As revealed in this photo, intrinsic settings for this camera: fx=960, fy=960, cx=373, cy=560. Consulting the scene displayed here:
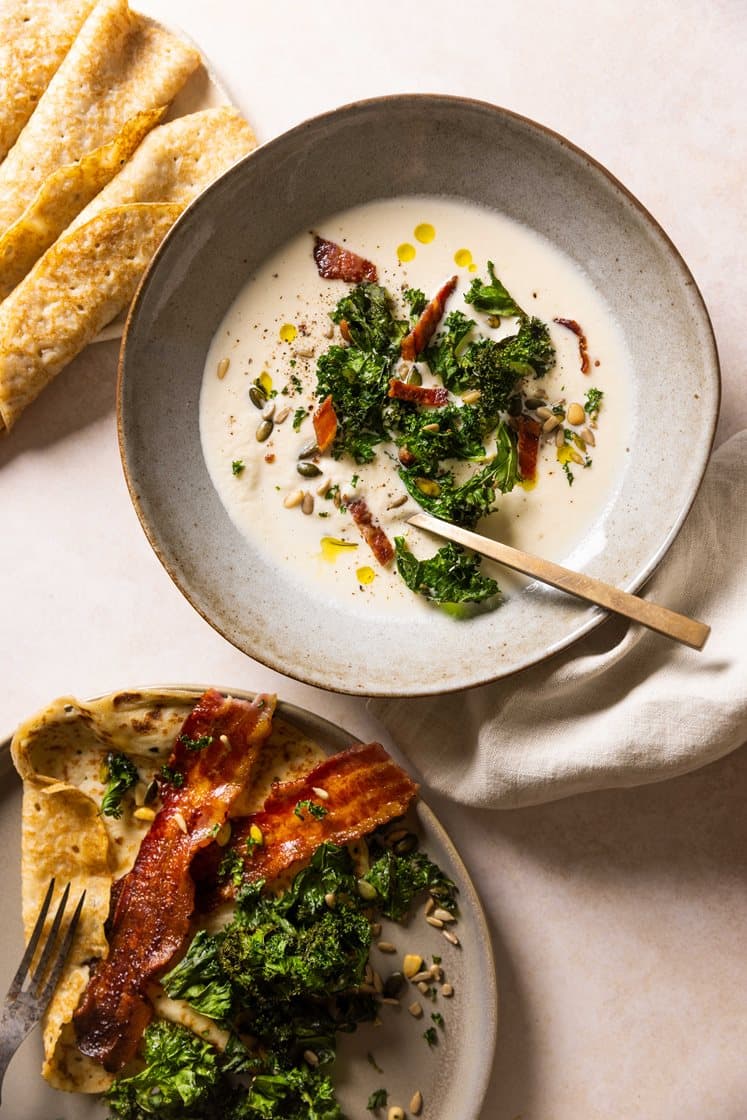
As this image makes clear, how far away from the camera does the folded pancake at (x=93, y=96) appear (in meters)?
3.79

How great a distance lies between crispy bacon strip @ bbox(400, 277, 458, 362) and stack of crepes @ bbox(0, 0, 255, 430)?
3.36ft

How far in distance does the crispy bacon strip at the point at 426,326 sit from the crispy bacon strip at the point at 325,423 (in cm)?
34

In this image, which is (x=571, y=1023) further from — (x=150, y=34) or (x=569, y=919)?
(x=150, y=34)

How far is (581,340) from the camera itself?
3631 millimetres

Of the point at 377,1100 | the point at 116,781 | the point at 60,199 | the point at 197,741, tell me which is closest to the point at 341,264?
the point at 60,199

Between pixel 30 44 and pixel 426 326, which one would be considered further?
pixel 30 44

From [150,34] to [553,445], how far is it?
2317 mm

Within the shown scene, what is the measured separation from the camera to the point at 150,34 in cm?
386

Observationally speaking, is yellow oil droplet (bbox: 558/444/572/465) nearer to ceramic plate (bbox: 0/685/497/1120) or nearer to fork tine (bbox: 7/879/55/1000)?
ceramic plate (bbox: 0/685/497/1120)

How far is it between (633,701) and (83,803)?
2.09 m

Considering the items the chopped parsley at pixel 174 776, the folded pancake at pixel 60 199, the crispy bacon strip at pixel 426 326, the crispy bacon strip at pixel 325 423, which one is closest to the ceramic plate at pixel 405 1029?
the chopped parsley at pixel 174 776

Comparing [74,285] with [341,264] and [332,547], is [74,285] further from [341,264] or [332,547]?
[332,547]

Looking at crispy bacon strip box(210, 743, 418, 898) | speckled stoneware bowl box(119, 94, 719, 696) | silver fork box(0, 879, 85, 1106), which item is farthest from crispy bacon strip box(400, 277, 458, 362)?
silver fork box(0, 879, 85, 1106)

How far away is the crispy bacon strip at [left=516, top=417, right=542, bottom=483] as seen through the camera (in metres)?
3.61
